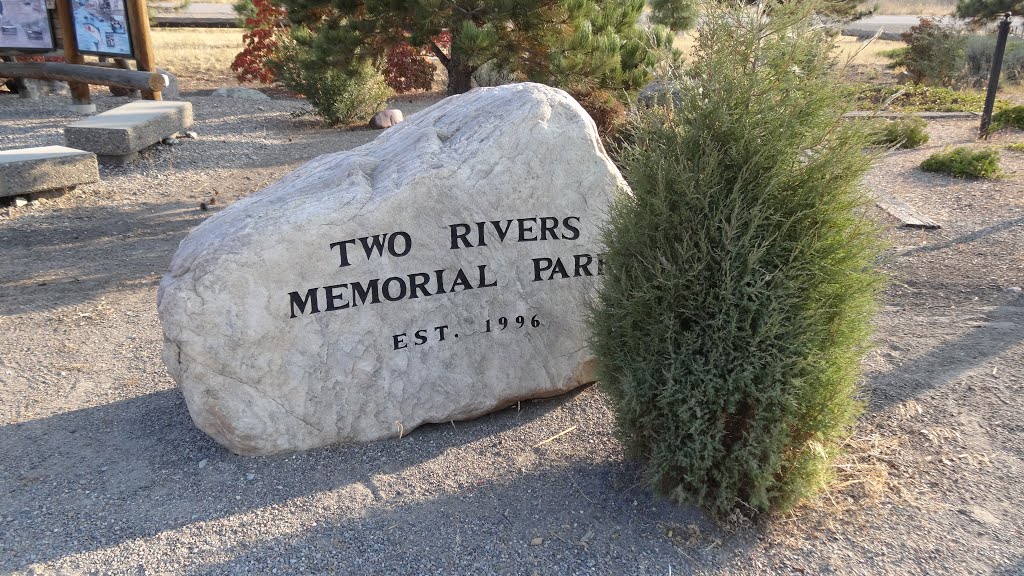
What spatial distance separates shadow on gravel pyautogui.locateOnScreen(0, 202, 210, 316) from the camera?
6039 mm

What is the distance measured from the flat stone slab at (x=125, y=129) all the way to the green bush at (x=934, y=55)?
48.8 feet

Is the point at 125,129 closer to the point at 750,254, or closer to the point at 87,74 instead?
the point at 87,74

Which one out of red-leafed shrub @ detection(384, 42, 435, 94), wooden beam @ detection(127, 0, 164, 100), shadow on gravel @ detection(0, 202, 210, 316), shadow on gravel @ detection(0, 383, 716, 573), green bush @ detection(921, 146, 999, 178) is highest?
wooden beam @ detection(127, 0, 164, 100)

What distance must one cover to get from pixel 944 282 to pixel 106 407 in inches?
233

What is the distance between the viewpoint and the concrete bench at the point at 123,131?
9.11m

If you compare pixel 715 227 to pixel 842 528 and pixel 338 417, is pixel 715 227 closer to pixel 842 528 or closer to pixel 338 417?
pixel 842 528

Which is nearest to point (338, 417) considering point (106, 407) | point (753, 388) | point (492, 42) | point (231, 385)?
point (231, 385)

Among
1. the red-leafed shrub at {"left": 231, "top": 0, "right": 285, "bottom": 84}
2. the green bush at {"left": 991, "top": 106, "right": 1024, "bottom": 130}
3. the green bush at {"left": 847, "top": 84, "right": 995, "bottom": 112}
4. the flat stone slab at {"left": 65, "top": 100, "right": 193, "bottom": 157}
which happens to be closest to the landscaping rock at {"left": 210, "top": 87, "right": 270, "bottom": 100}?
the red-leafed shrub at {"left": 231, "top": 0, "right": 285, "bottom": 84}

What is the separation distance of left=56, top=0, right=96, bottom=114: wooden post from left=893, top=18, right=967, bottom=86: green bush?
1613cm

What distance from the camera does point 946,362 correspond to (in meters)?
4.54

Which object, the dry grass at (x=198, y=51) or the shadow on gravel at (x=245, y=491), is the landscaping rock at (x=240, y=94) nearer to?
the dry grass at (x=198, y=51)

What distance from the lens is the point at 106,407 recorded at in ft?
14.2

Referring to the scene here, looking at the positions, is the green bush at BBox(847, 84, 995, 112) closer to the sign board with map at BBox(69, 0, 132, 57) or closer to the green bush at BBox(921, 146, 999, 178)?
the green bush at BBox(921, 146, 999, 178)

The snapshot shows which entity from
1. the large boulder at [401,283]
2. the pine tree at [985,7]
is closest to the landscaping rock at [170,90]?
the large boulder at [401,283]
